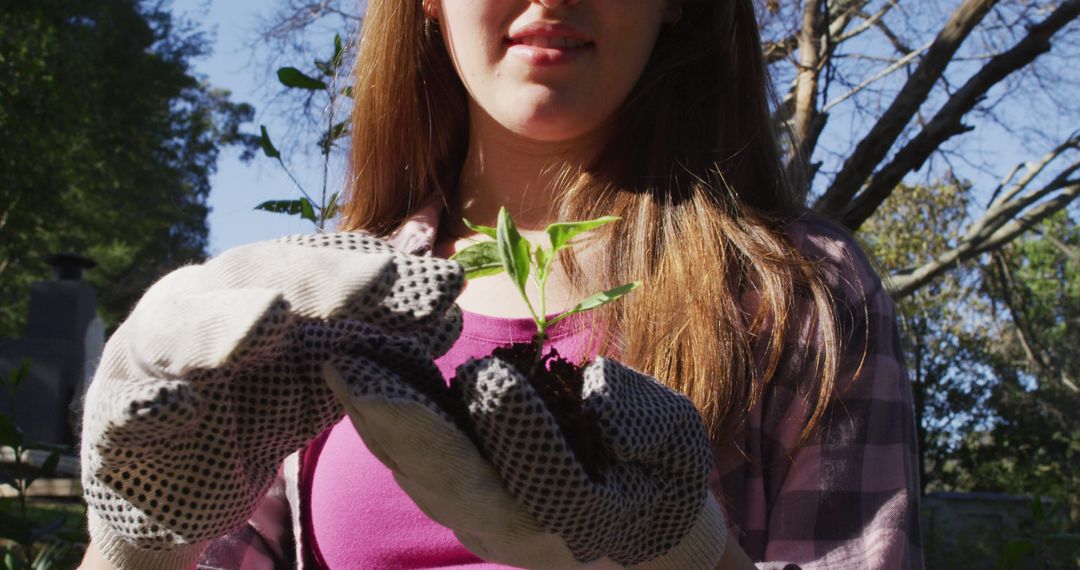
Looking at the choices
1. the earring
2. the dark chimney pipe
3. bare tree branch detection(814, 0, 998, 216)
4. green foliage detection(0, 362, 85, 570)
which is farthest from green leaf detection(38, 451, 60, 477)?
the dark chimney pipe

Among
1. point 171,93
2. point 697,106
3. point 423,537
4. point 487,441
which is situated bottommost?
point 423,537

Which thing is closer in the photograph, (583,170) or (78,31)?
(583,170)

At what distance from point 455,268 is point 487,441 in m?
0.17

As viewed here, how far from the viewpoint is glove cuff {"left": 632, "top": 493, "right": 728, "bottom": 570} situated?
43.1 inches

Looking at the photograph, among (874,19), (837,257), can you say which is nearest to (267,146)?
(837,257)

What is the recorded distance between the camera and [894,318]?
4.92 ft

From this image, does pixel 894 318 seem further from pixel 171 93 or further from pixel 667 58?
pixel 171 93

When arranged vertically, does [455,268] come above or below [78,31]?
below

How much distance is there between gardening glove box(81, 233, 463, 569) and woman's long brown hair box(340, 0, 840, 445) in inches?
19.0

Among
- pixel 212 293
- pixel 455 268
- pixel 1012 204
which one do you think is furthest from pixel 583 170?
pixel 1012 204

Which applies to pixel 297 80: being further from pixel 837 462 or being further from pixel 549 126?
pixel 837 462

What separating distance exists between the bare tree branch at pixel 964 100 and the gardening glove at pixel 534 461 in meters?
3.18

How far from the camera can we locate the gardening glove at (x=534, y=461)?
90 cm

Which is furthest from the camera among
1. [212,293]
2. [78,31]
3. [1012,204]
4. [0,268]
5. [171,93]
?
[0,268]
